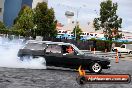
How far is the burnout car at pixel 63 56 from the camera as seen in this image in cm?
1950

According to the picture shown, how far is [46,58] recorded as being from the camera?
1958cm

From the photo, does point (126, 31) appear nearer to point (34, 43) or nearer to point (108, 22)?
point (108, 22)

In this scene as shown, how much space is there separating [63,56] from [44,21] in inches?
1910

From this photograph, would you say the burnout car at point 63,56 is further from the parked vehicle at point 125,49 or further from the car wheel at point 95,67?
the parked vehicle at point 125,49

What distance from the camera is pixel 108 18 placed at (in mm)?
66375

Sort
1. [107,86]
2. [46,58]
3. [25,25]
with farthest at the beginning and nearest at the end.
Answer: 1. [25,25]
2. [46,58]
3. [107,86]

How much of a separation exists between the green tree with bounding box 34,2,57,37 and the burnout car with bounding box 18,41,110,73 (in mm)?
46396

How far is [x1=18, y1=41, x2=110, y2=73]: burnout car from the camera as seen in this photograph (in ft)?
64.0

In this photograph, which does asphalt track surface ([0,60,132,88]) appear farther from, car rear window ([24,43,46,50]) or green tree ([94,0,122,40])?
green tree ([94,0,122,40])

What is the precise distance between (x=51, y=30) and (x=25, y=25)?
511 inches

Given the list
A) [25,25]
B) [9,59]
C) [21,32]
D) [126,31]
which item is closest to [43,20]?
[21,32]

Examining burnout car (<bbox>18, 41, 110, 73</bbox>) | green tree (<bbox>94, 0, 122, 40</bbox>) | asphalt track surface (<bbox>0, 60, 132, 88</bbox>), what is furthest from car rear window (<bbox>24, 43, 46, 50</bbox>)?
green tree (<bbox>94, 0, 122, 40</bbox>)

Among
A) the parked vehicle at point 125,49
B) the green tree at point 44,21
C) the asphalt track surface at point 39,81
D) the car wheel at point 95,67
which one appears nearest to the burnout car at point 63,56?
the car wheel at point 95,67

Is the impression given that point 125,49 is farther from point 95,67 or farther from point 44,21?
point 95,67
